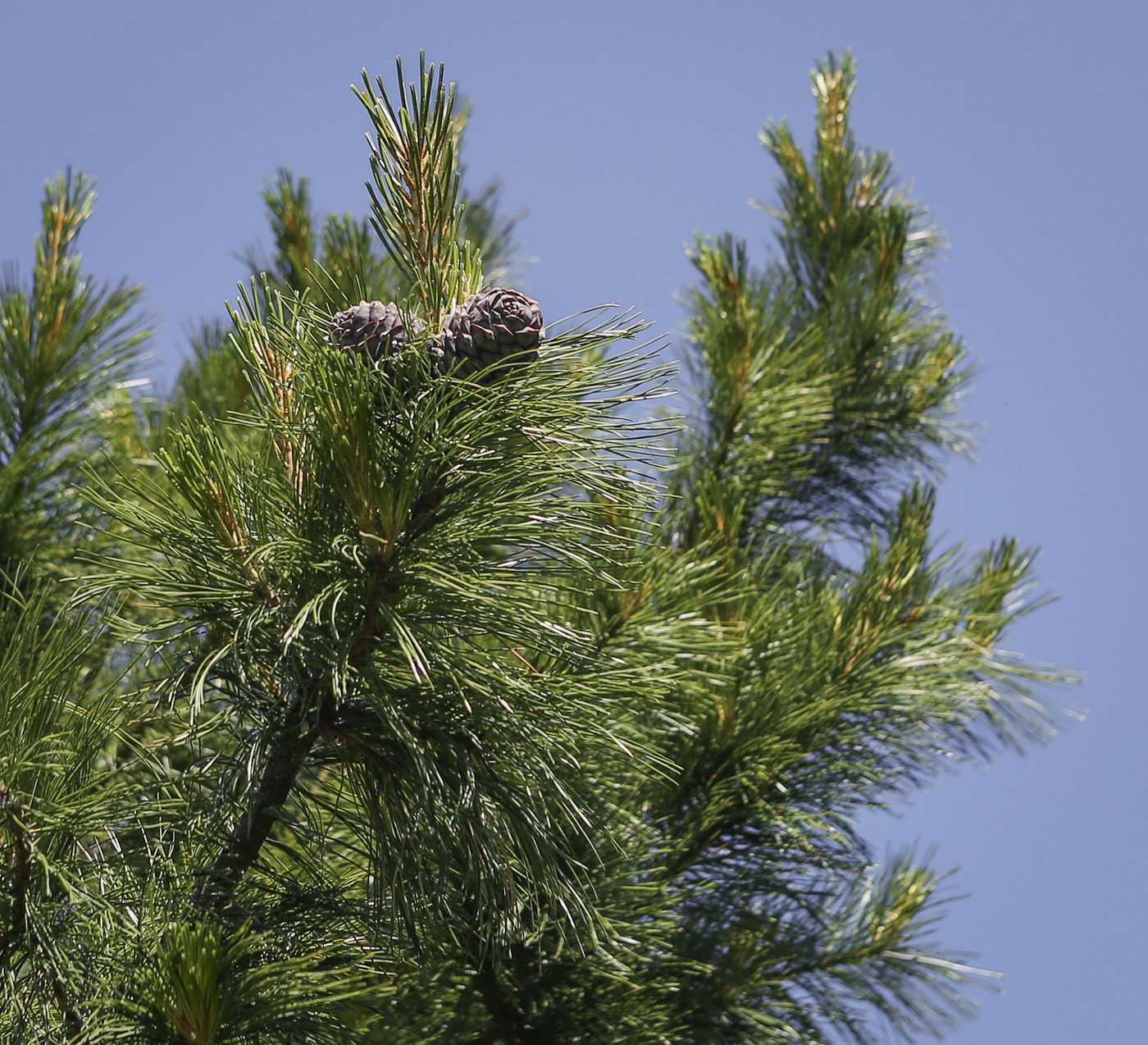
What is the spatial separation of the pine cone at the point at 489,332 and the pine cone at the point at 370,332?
0.03 m

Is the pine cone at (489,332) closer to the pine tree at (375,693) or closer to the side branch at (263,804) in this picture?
the pine tree at (375,693)

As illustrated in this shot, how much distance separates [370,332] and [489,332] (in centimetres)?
9

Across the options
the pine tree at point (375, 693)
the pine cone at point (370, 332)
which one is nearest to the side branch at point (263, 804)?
the pine tree at point (375, 693)

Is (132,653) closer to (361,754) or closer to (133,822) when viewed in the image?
(133,822)

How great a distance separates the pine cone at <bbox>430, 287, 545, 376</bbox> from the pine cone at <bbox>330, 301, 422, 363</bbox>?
3 centimetres

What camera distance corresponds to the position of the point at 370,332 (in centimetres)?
76

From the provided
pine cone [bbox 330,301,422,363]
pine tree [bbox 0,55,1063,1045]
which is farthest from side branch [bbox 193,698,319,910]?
pine cone [bbox 330,301,422,363]

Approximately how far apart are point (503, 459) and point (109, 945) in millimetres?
410

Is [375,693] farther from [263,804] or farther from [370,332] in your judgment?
[370,332]

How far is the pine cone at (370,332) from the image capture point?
0.76 meters

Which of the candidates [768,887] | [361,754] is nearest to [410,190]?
[361,754]

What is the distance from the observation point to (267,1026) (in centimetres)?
71

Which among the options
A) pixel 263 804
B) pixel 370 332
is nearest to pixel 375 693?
pixel 263 804

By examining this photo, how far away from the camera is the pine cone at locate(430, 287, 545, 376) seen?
2.40ft
